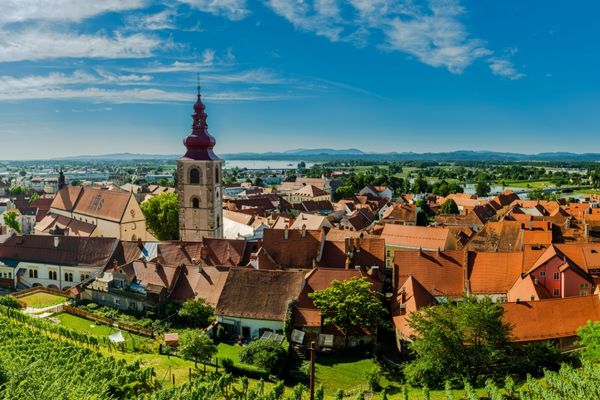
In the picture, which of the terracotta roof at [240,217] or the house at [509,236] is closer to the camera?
the house at [509,236]

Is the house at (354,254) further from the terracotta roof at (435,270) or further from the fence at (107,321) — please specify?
the fence at (107,321)

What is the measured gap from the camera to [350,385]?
112ft

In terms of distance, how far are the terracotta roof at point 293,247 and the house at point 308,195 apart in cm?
10304

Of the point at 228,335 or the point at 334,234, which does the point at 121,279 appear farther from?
the point at 334,234

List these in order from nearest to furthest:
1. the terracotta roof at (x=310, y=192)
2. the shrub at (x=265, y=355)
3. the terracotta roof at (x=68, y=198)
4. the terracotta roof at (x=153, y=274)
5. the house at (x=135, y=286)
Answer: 1. the shrub at (x=265, y=355)
2. the house at (x=135, y=286)
3. the terracotta roof at (x=153, y=274)
4. the terracotta roof at (x=68, y=198)
5. the terracotta roof at (x=310, y=192)

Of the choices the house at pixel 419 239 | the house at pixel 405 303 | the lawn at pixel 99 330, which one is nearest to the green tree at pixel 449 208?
the house at pixel 419 239

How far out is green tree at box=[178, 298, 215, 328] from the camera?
42.2m

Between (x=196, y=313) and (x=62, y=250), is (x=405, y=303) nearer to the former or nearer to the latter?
(x=196, y=313)

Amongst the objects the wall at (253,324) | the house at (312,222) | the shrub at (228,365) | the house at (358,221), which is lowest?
the shrub at (228,365)

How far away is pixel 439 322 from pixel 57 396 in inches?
877

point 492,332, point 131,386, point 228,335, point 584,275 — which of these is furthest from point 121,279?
point 584,275

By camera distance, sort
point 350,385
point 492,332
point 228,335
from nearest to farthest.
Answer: point 492,332 < point 350,385 < point 228,335

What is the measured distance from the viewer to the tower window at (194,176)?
5931 centimetres

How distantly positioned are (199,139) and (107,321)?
23.6 metres
